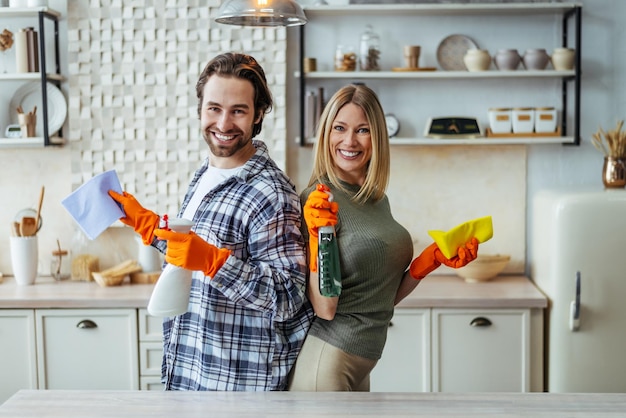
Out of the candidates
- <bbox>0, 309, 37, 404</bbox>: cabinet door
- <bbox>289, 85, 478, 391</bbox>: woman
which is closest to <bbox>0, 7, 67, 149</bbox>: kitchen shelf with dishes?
<bbox>0, 309, 37, 404</bbox>: cabinet door

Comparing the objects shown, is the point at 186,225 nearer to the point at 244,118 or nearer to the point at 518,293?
the point at 244,118

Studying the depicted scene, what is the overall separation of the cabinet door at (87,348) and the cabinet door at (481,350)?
134 centimetres

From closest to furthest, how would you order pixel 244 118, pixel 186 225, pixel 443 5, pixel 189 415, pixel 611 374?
pixel 189 415 < pixel 186 225 < pixel 244 118 < pixel 611 374 < pixel 443 5

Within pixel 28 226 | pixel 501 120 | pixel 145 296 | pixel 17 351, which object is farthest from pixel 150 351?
pixel 501 120

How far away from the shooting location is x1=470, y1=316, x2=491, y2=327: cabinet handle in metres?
3.51

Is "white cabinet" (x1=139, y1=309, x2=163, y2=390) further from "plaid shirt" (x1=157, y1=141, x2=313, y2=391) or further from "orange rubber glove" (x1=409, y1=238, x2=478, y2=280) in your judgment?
"orange rubber glove" (x1=409, y1=238, x2=478, y2=280)

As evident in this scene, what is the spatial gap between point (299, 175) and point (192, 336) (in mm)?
2000

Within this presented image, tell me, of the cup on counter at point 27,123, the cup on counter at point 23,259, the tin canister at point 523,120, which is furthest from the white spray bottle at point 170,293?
the tin canister at point 523,120

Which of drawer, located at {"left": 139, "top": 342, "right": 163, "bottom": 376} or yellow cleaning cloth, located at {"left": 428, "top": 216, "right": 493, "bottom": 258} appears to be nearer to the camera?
yellow cleaning cloth, located at {"left": 428, "top": 216, "right": 493, "bottom": 258}

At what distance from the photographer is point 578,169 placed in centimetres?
405

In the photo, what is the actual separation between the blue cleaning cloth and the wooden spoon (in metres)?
1.89

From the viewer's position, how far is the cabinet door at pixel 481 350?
352 cm

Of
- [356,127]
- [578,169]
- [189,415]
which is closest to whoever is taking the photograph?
[189,415]

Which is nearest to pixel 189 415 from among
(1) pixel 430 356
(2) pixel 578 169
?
(1) pixel 430 356
